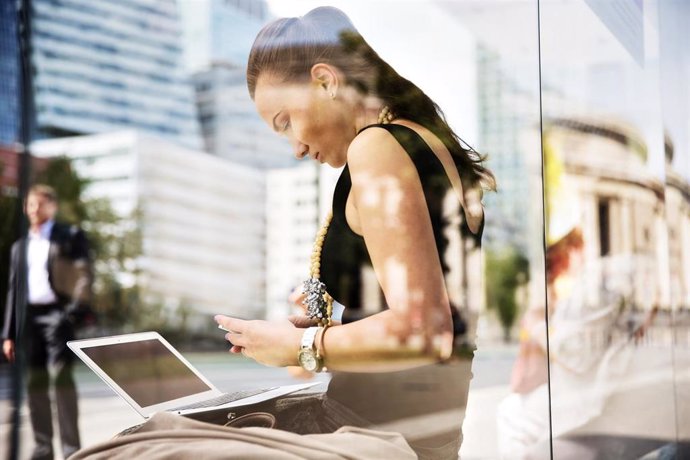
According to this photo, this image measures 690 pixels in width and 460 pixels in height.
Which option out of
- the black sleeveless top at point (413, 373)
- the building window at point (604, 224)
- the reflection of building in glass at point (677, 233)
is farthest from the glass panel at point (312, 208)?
the reflection of building in glass at point (677, 233)

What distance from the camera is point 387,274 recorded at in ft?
4.82

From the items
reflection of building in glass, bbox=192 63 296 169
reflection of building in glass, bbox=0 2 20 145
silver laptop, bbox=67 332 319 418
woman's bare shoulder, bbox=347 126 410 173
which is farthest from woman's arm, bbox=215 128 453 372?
reflection of building in glass, bbox=0 2 20 145

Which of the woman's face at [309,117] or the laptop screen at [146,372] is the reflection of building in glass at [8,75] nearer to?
the laptop screen at [146,372]

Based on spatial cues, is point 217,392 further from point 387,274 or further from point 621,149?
point 621,149

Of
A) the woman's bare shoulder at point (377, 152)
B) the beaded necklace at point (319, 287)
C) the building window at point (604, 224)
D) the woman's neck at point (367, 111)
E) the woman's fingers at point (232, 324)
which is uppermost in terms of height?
the woman's neck at point (367, 111)

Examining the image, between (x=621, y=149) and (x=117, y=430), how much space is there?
164cm

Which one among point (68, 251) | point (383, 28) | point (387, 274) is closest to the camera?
point (387, 274)

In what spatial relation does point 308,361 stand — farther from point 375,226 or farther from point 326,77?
point 326,77

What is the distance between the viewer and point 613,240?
221cm

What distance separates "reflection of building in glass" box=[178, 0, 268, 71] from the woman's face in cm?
16

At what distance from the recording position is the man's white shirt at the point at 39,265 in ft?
8.97

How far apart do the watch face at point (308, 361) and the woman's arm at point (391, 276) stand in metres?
0.02

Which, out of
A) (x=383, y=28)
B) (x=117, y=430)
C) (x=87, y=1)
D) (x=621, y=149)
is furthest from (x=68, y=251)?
(x=621, y=149)

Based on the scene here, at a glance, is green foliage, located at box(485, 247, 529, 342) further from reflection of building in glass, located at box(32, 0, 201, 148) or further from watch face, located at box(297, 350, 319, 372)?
reflection of building in glass, located at box(32, 0, 201, 148)
